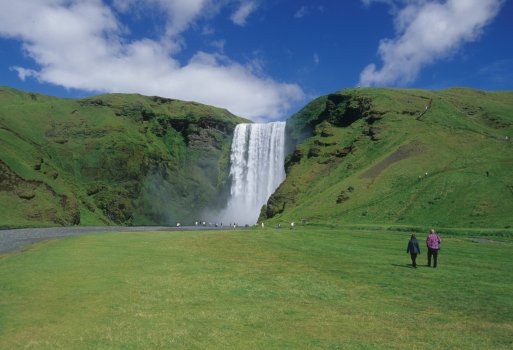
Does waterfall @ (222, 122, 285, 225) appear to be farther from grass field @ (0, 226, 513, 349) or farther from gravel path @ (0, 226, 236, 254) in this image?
grass field @ (0, 226, 513, 349)

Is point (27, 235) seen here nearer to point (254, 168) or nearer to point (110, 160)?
point (254, 168)

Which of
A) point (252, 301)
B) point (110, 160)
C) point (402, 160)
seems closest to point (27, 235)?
point (252, 301)

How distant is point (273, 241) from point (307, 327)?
90.7 ft

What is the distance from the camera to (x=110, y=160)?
151000 mm

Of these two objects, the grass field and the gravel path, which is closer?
the grass field

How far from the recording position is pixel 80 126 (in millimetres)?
160750

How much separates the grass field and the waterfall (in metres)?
98.3

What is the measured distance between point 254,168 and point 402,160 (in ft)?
188

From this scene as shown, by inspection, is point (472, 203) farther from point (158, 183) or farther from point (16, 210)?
point (158, 183)

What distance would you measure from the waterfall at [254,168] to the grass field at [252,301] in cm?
9830

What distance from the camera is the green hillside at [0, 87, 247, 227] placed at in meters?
111

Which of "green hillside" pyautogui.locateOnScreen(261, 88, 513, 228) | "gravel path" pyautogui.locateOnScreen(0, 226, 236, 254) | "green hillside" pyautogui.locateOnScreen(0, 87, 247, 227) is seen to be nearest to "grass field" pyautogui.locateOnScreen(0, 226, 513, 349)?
"gravel path" pyautogui.locateOnScreen(0, 226, 236, 254)

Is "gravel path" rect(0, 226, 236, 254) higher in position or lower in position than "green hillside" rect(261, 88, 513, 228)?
lower

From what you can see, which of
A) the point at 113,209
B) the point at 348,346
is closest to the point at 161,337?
the point at 348,346
